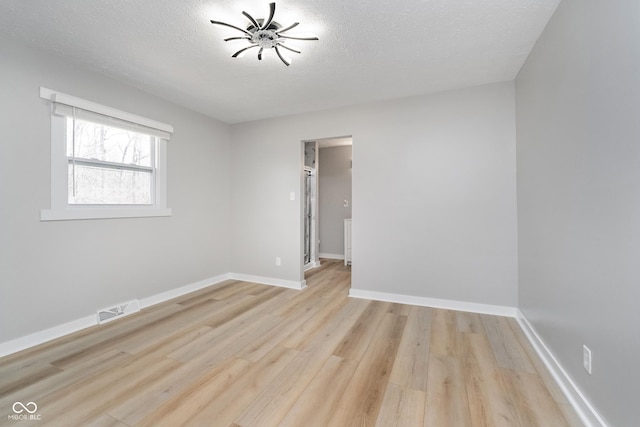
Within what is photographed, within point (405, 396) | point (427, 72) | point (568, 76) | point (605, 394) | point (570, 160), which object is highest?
point (427, 72)

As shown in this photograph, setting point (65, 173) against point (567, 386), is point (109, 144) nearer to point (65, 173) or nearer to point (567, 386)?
point (65, 173)

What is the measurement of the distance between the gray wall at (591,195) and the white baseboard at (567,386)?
0.16 feet

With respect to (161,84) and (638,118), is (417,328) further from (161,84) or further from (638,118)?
(161,84)

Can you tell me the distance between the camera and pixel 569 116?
158 centimetres

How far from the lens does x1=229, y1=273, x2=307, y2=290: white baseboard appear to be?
3779mm

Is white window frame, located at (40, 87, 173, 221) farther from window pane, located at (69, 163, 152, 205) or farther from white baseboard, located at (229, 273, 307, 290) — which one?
white baseboard, located at (229, 273, 307, 290)

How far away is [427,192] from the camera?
308 centimetres

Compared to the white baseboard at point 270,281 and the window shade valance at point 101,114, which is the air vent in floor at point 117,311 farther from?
the window shade valance at point 101,114

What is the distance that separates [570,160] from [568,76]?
51 centimetres

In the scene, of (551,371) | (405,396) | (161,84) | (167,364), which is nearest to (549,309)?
(551,371)

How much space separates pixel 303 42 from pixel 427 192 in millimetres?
2030

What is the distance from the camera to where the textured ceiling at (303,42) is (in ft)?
5.74

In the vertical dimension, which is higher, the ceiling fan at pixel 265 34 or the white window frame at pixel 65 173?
the ceiling fan at pixel 265 34

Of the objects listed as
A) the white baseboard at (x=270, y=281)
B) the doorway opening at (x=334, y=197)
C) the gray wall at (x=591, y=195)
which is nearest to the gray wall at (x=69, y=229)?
the white baseboard at (x=270, y=281)
